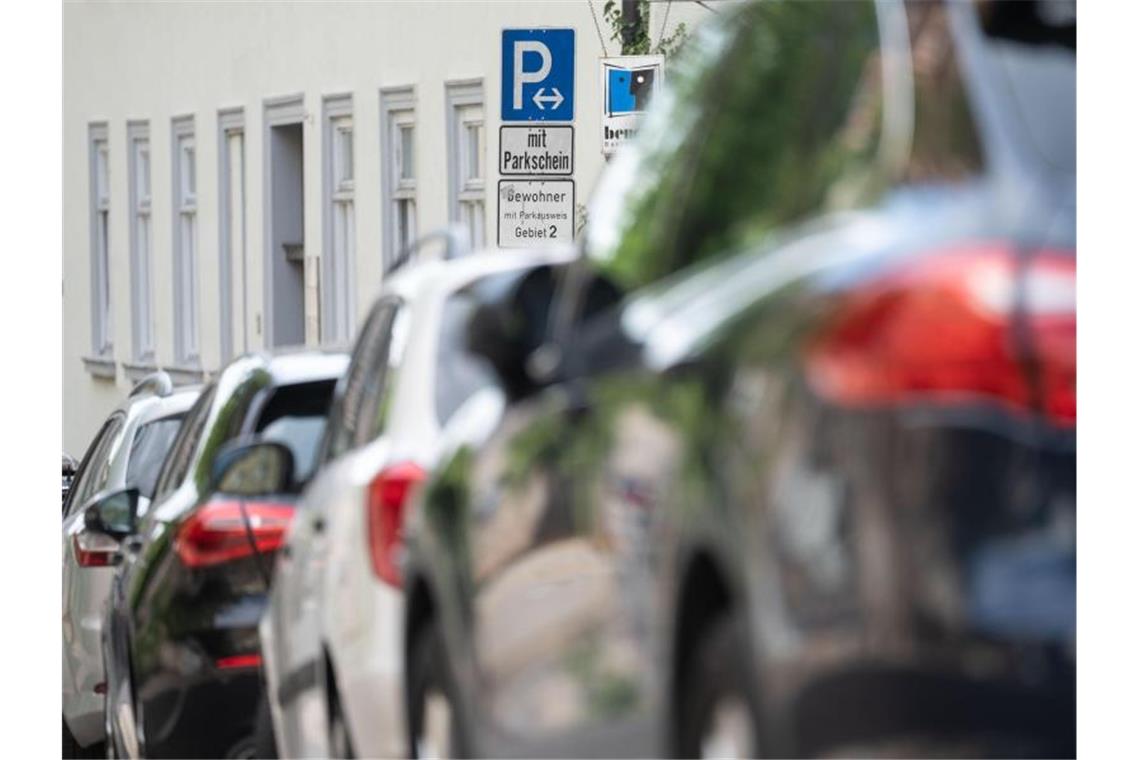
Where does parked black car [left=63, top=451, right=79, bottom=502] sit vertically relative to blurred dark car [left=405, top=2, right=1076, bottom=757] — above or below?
below

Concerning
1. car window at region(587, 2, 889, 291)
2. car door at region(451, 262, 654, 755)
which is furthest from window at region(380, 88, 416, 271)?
car window at region(587, 2, 889, 291)

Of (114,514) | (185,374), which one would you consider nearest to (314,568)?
(114,514)

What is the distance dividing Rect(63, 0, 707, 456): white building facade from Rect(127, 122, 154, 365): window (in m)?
0.02

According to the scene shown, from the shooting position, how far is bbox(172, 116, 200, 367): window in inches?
631

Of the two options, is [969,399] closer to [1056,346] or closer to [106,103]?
[1056,346]

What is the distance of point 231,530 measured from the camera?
24.1 feet

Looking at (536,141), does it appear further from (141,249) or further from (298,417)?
(298,417)

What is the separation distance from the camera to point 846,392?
2.83m

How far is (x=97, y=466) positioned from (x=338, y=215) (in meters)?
3.48

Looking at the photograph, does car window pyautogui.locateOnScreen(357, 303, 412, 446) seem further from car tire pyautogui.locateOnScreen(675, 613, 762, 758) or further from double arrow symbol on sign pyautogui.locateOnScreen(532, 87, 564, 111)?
double arrow symbol on sign pyautogui.locateOnScreen(532, 87, 564, 111)
